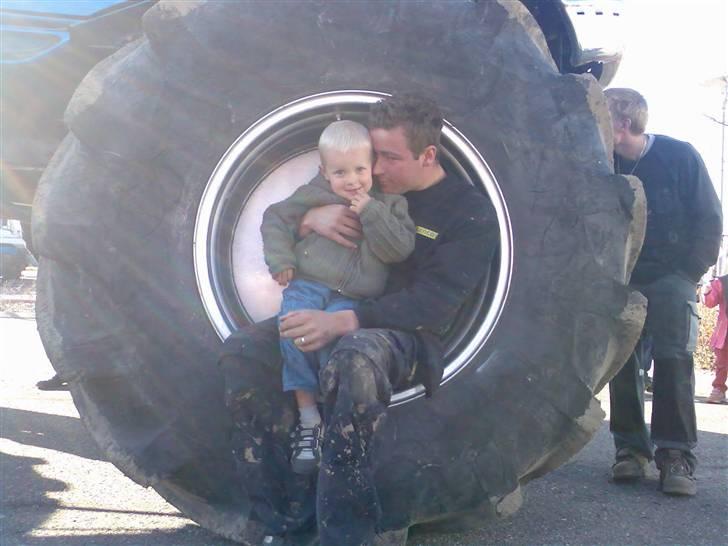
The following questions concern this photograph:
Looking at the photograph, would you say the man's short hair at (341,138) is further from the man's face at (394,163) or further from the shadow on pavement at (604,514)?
the shadow on pavement at (604,514)

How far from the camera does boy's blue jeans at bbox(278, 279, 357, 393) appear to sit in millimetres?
2248

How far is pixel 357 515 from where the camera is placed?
6.73 feet

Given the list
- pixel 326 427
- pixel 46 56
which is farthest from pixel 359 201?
pixel 46 56

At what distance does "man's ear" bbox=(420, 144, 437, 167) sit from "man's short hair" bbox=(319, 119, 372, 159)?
164 mm

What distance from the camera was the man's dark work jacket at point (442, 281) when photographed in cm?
223

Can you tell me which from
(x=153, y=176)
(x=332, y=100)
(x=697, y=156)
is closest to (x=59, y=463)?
(x=153, y=176)

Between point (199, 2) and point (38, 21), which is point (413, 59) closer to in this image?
point (199, 2)

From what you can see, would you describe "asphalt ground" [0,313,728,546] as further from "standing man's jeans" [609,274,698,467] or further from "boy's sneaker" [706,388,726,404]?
"boy's sneaker" [706,388,726,404]

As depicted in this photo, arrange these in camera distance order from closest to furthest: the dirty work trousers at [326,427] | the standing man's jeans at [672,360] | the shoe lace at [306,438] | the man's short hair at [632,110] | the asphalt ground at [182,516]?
1. the dirty work trousers at [326,427]
2. the shoe lace at [306,438]
3. the asphalt ground at [182,516]
4. the standing man's jeans at [672,360]
5. the man's short hair at [632,110]

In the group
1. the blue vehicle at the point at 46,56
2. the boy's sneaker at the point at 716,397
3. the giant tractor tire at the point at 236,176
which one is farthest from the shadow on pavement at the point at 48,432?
the boy's sneaker at the point at 716,397

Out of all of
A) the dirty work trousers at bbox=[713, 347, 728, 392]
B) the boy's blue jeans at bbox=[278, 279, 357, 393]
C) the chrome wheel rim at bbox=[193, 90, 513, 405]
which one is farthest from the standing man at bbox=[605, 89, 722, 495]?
the dirty work trousers at bbox=[713, 347, 728, 392]

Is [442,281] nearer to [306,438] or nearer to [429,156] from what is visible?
[429,156]

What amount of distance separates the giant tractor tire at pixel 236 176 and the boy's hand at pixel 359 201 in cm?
25

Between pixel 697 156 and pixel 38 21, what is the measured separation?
2.52 meters
